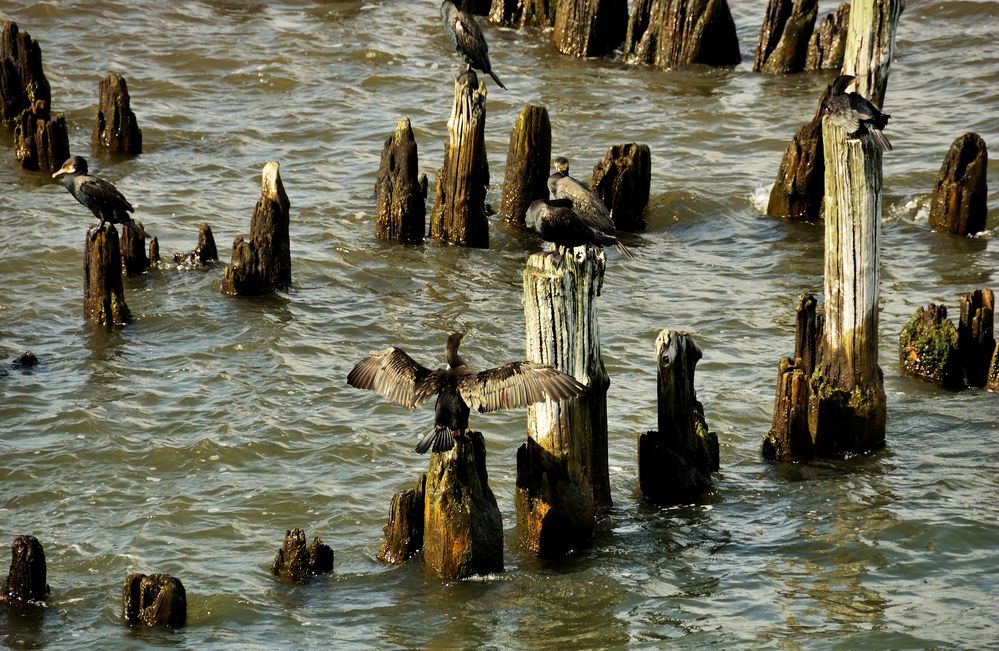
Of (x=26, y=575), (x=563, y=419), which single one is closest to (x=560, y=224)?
(x=563, y=419)

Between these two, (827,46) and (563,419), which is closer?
(563,419)

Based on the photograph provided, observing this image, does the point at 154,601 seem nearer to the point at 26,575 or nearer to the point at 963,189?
the point at 26,575

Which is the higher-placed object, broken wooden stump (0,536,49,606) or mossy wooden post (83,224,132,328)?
mossy wooden post (83,224,132,328)

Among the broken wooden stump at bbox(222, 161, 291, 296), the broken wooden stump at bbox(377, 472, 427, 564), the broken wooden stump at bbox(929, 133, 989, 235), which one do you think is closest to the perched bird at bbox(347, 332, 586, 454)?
the broken wooden stump at bbox(377, 472, 427, 564)

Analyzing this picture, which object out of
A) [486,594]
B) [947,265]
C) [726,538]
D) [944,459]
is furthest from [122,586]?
[947,265]

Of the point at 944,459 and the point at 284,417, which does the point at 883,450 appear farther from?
the point at 284,417

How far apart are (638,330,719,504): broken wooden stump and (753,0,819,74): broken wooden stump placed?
40.1 feet

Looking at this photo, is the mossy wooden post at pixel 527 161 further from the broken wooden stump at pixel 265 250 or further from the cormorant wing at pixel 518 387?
the cormorant wing at pixel 518 387

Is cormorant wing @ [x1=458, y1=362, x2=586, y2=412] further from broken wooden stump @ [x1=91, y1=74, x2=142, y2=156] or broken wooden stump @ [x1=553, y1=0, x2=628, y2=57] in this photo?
broken wooden stump @ [x1=553, y1=0, x2=628, y2=57]

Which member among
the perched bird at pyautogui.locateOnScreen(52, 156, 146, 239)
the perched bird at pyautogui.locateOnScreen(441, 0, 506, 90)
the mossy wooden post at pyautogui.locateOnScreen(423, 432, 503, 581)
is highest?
the perched bird at pyautogui.locateOnScreen(441, 0, 506, 90)

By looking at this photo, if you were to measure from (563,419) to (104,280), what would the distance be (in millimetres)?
5768

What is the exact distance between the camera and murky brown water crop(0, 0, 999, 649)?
8.45 metres

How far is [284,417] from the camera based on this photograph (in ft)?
37.4

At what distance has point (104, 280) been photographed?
12680 millimetres
